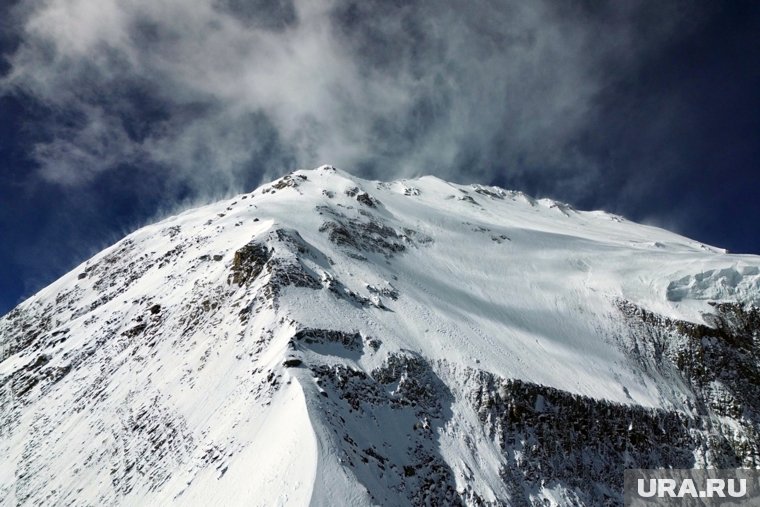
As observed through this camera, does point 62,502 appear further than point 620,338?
No

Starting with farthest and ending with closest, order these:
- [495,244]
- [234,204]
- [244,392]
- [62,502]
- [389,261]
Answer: [234,204], [495,244], [389,261], [244,392], [62,502]

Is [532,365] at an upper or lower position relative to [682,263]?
lower

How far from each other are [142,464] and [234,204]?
5575 cm

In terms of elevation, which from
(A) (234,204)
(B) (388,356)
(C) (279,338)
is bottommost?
(C) (279,338)

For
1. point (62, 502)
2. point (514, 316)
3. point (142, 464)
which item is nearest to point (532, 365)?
point (514, 316)

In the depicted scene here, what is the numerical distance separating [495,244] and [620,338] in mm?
25926

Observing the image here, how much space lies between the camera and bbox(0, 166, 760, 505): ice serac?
24.5 meters

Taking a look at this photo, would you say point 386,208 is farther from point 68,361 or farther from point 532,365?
point 68,361

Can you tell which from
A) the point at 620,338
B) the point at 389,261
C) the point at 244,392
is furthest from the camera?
the point at 389,261

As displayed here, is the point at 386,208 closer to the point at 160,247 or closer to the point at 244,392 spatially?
the point at 160,247

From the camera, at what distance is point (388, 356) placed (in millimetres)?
32781

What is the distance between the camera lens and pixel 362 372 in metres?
→ 30.0

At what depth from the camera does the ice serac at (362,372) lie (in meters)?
24.5

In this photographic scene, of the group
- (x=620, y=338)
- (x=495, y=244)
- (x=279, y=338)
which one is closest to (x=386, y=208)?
(x=495, y=244)
